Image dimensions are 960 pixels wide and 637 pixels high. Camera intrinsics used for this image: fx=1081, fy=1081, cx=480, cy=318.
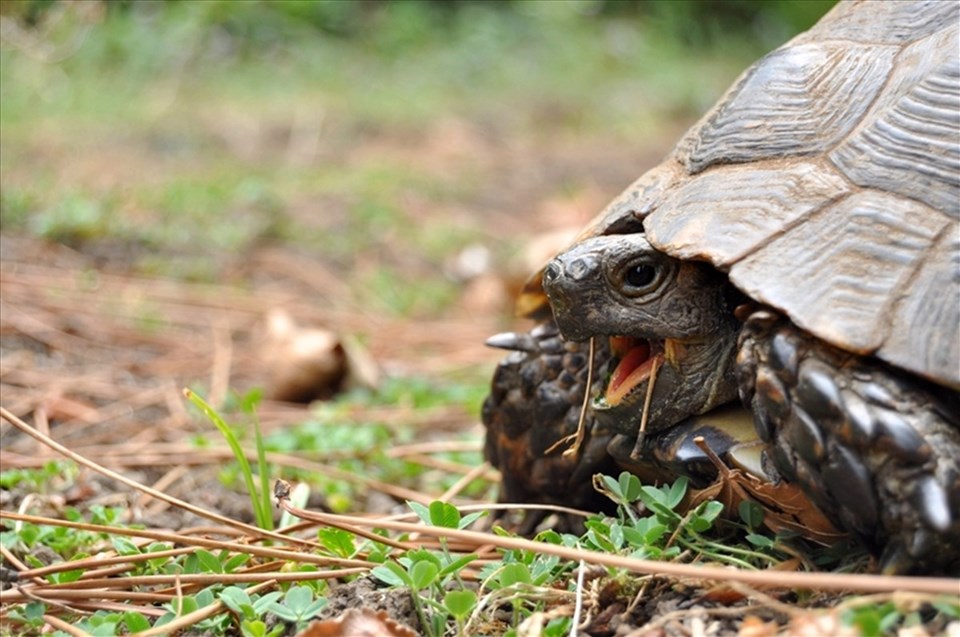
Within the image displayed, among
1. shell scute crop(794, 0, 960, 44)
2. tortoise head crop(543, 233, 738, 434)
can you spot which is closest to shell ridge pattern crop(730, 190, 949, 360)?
tortoise head crop(543, 233, 738, 434)

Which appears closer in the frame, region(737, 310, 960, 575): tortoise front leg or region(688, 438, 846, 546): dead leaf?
region(737, 310, 960, 575): tortoise front leg

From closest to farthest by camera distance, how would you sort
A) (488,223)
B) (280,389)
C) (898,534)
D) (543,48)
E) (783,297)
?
(898,534) < (783,297) < (280,389) < (488,223) < (543,48)

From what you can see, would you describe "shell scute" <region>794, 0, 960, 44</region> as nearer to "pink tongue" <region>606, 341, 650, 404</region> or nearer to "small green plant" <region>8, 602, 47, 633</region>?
"pink tongue" <region>606, 341, 650, 404</region>

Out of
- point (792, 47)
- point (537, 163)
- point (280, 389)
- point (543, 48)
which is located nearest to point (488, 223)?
point (537, 163)

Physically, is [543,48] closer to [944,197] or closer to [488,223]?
[488,223]

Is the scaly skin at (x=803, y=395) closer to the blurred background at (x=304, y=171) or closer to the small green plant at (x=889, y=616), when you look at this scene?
the small green plant at (x=889, y=616)

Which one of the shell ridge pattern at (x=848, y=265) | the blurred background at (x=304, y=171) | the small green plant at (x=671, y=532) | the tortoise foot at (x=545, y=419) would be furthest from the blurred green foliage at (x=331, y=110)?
the shell ridge pattern at (x=848, y=265)

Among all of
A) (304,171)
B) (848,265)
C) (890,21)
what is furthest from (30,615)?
(304,171)
